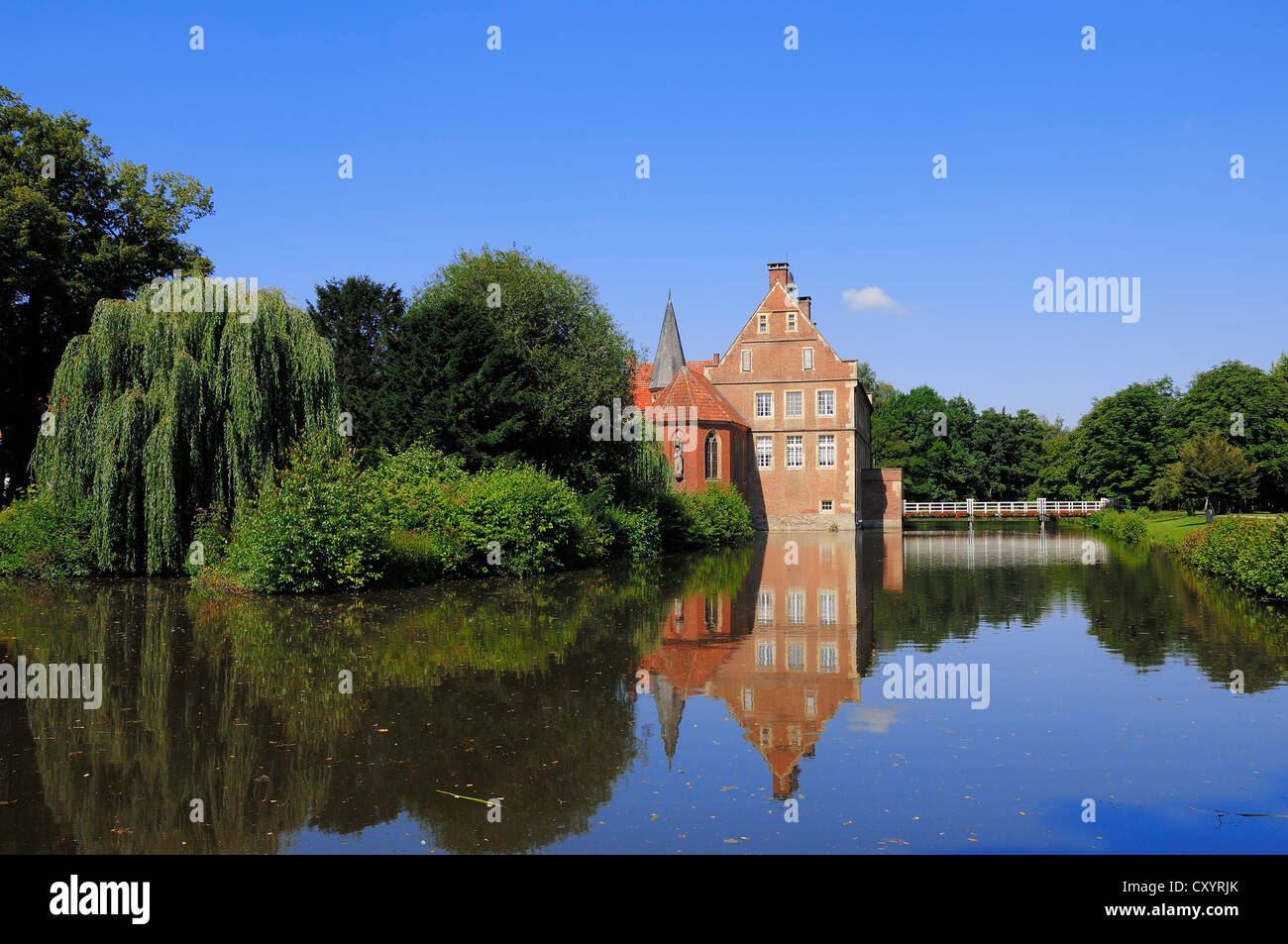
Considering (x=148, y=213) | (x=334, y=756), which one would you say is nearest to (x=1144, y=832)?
(x=334, y=756)

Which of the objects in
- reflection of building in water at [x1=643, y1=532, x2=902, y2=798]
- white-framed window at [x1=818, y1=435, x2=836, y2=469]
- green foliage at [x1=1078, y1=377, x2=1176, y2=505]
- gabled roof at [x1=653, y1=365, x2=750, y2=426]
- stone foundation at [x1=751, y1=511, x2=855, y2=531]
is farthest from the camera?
green foliage at [x1=1078, y1=377, x2=1176, y2=505]

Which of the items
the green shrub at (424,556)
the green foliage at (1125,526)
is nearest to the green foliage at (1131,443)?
the green foliage at (1125,526)

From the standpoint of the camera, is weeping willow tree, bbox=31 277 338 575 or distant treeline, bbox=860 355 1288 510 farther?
distant treeline, bbox=860 355 1288 510

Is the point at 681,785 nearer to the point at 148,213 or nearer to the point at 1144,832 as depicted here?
the point at 1144,832

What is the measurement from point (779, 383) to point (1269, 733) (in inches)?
1767

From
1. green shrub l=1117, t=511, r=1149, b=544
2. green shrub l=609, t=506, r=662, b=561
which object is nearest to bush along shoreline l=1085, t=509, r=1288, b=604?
green shrub l=1117, t=511, r=1149, b=544

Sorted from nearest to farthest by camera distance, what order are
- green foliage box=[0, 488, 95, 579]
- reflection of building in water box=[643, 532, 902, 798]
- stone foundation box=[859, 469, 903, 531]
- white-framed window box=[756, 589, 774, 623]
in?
reflection of building in water box=[643, 532, 902, 798] → white-framed window box=[756, 589, 774, 623] → green foliage box=[0, 488, 95, 579] → stone foundation box=[859, 469, 903, 531]

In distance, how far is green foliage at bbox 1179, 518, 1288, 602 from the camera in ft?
59.1

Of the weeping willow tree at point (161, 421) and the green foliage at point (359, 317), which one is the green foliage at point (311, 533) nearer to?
the weeping willow tree at point (161, 421)

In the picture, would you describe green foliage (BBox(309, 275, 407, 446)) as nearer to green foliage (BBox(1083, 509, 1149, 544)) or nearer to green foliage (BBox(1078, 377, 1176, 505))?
green foliage (BBox(1083, 509, 1149, 544))

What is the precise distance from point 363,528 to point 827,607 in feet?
32.5

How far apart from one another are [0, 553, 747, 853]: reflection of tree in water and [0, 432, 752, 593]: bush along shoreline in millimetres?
2662

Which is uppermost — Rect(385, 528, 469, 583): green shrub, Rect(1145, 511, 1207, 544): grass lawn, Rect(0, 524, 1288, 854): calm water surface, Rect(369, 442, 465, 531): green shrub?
Rect(369, 442, 465, 531): green shrub
